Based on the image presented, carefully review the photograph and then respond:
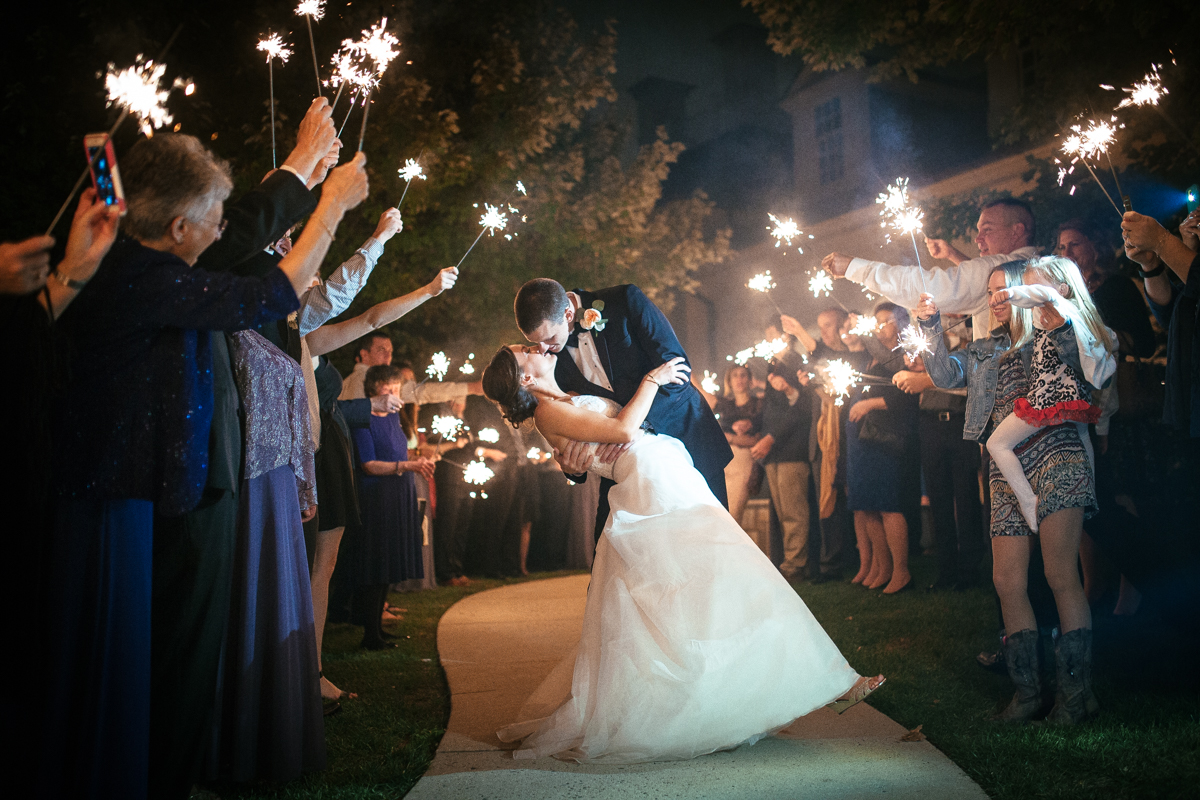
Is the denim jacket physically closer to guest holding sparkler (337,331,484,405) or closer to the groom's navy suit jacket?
the groom's navy suit jacket

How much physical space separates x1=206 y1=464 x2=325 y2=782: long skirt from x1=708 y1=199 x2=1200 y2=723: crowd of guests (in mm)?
3228

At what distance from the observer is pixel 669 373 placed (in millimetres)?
4211

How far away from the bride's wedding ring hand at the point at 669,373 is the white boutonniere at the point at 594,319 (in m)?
0.45

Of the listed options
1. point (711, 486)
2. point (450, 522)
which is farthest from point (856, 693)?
point (450, 522)

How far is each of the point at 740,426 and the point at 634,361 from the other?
491 centimetres

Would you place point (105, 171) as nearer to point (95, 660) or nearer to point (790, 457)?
point (95, 660)

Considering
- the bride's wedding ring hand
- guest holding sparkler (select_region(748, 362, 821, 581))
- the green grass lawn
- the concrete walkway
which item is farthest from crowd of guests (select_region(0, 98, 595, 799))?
guest holding sparkler (select_region(748, 362, 821, 581))

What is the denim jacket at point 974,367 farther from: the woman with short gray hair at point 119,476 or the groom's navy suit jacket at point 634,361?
the woman with short gray hair at point 119,476

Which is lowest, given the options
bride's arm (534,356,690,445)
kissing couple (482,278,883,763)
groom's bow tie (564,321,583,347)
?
kissing couple (482,278,883,763)

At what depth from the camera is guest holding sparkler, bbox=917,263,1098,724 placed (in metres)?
3.92

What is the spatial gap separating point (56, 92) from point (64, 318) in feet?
35.0

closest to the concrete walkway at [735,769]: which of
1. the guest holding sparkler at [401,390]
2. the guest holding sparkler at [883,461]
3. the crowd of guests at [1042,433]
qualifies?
the crowd of guests at [1042,433]

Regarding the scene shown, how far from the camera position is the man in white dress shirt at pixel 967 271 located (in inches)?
207

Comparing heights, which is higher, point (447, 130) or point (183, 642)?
point (447, 130)
